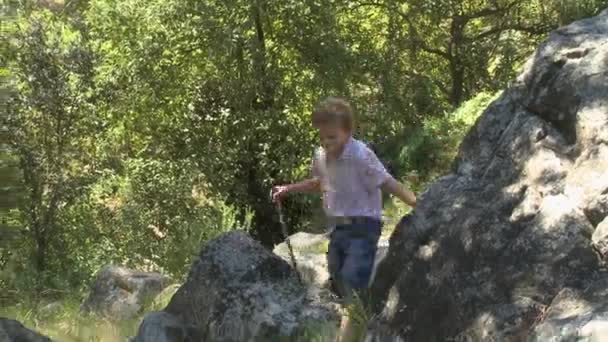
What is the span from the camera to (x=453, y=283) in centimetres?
366

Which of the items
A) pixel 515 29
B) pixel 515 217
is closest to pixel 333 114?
pixel 515 217

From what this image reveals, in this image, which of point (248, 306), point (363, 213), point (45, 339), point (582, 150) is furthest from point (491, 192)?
point (45, 339)

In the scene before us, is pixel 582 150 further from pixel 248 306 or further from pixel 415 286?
pixel 248 306

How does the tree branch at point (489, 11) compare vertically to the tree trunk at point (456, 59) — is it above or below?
above

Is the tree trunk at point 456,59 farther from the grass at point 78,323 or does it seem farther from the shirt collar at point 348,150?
the shirt collar at point 348,150

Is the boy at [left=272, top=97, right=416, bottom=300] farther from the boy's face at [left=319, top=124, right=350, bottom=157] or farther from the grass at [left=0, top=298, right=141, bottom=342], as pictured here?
the grass at [left=0, top=298, right=141, bottom=342]

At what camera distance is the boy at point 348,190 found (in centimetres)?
432

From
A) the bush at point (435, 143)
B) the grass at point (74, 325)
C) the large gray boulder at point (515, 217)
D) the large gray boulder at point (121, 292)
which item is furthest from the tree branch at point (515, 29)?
the large gray boulder at point (515, 217)

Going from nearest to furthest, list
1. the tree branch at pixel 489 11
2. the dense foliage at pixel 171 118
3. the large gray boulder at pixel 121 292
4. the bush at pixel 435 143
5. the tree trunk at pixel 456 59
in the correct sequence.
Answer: the large gray boulder at pixel 121 292, the dense foliage at pixel 171 118, the bush at pixel 435 143, the tree branch at pixel 489 11, the tree trunk at pixel 456 59

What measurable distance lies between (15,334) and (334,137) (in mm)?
2079

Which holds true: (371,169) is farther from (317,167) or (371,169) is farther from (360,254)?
(360,254)

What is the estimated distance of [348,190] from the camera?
443 centimetres

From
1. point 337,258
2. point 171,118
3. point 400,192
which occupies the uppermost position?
point 171,118

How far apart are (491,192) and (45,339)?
264 centimetres
